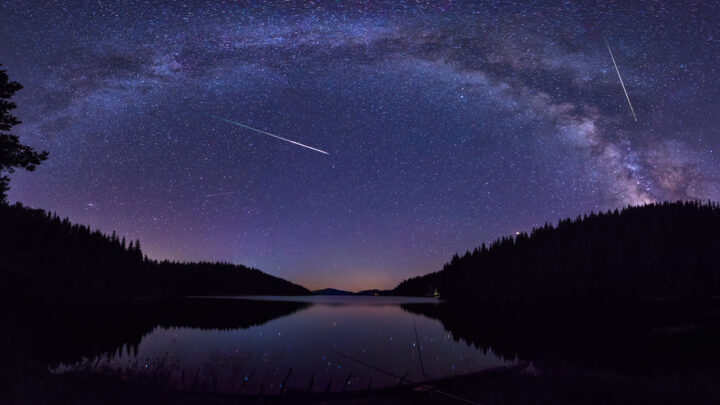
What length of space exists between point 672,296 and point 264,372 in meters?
116

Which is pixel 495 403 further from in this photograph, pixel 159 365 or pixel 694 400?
pixel 159 365

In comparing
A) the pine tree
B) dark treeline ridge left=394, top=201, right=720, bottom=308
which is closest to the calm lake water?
the pine tree

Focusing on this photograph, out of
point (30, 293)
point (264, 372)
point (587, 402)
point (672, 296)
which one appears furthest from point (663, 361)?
point (672, 296)

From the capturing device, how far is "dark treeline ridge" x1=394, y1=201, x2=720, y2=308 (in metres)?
111

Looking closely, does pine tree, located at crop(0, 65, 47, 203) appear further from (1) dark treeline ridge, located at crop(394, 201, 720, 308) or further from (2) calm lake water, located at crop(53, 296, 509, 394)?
(1) dark treeline ridge, located at crop(394, 201, 720, 308)

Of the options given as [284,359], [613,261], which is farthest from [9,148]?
[613,261]

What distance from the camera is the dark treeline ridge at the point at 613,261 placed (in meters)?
111

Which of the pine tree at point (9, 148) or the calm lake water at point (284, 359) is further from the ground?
the pine tree at point (9, 148)

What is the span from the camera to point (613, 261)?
118 meters

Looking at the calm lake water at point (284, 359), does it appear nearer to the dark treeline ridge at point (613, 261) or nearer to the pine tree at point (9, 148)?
the pine tree at point (9, 148)

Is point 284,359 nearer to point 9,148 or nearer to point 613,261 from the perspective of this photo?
point 9,148

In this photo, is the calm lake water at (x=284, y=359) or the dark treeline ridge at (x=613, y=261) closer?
the calm lake water at (x=284, y=359)

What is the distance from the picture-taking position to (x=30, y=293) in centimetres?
5866

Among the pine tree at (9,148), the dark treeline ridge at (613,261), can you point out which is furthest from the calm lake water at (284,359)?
the dark treeline ridge at (613,261)
